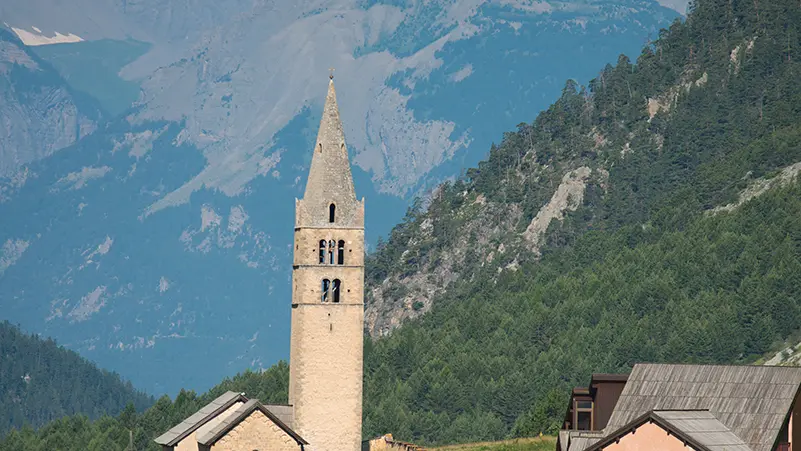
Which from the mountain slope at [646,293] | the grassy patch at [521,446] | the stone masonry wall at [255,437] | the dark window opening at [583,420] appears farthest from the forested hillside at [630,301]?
the stone masonry wall at [255,437]

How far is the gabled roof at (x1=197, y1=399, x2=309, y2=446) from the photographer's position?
240ft

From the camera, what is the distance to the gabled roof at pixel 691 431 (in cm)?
5653

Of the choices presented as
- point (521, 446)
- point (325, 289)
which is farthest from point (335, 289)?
point (521, 446)

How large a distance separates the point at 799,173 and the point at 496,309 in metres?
31.2

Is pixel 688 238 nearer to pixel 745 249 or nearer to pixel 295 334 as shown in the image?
pixel 745 249

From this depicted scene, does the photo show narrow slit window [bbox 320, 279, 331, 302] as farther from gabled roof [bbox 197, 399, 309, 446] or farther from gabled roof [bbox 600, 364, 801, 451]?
gabled roof [bbox 600, 364, 801, 451]

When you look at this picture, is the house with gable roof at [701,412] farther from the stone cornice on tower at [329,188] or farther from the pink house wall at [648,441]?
the stone cornice on tower at [329,188]

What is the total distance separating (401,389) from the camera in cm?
14988

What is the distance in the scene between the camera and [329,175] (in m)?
84.6

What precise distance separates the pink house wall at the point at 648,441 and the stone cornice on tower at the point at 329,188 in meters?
27.2

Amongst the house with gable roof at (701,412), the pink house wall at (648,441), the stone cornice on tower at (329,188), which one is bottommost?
Result: the pink house wall at (648,441)

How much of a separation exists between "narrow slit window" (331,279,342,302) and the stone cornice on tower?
2590 mm

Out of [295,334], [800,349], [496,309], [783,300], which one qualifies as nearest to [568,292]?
[496,309]

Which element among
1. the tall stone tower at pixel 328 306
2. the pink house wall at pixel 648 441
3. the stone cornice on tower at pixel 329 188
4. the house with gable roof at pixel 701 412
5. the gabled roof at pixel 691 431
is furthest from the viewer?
the stone cornice on tower at pixel 329 188
